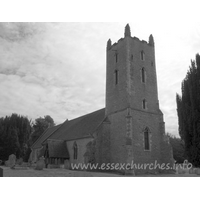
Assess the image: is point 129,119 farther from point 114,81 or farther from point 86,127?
point 86,127

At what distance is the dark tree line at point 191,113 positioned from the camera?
16422mm

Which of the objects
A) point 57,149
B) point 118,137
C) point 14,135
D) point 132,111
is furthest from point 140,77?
point 14,135

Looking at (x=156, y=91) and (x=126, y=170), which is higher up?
(x=156, y=91)

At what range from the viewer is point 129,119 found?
21016mm

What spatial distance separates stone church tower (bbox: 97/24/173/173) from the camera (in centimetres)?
2116

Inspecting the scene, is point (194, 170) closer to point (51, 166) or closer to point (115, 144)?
point (115, 144)

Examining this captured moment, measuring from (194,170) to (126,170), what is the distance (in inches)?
309

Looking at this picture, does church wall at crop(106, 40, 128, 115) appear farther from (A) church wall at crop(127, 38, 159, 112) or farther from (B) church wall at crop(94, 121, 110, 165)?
(B) church wall at crop(94, 121, 110, 165)

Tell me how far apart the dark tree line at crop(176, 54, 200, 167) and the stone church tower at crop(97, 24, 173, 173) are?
438 cm

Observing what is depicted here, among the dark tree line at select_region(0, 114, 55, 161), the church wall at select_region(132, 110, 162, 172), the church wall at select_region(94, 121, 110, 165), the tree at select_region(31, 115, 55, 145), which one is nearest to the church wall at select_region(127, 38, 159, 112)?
the church wall at select_region(132, 110, 162, 172)

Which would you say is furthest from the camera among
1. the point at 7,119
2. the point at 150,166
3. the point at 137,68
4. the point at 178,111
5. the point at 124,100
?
the point at 7,119

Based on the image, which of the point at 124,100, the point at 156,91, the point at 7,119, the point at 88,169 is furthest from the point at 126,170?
the point at 7,119

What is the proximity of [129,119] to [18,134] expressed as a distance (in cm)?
3181

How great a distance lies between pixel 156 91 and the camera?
24734 millimetres
